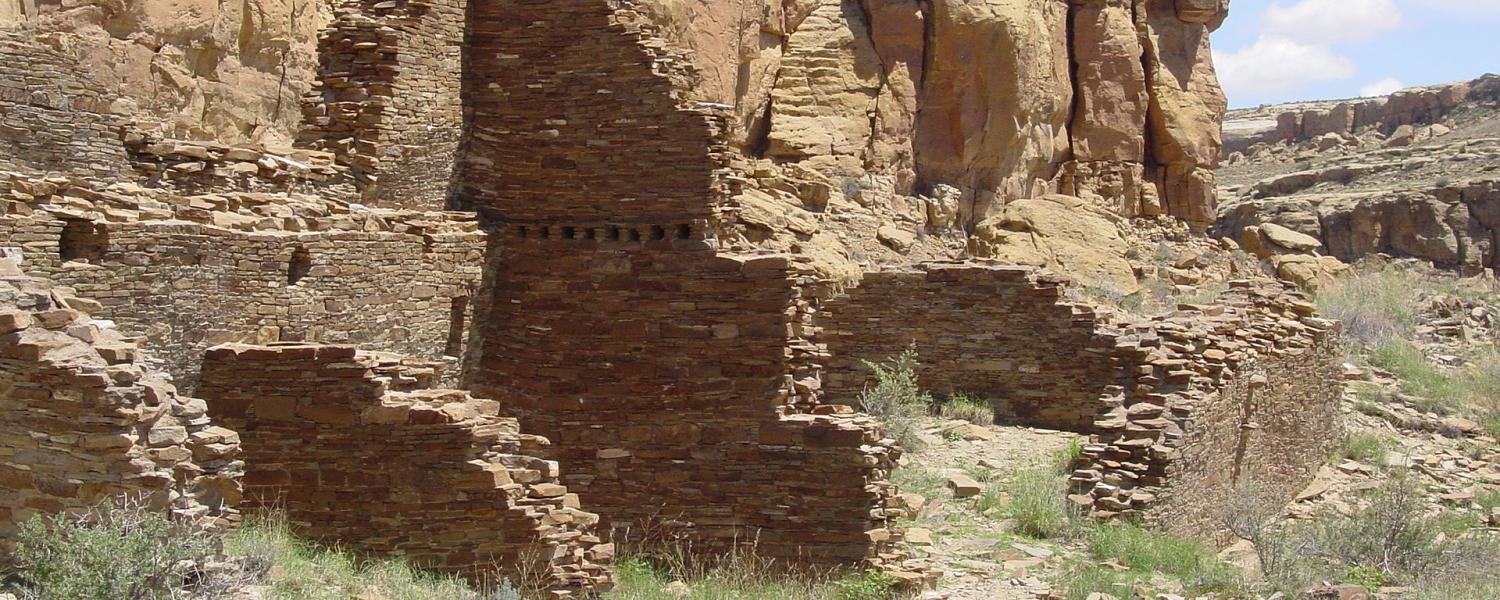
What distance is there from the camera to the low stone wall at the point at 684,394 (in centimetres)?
1059

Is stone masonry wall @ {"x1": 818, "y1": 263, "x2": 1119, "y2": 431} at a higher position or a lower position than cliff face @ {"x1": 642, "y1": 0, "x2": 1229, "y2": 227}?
lower

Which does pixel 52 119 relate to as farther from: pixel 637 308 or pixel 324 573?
pixel 324 573

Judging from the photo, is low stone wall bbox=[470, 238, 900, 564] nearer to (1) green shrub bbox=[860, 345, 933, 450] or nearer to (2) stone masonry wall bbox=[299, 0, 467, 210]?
(2) stone masonry wall bbox=[299, 0, 467, 210]

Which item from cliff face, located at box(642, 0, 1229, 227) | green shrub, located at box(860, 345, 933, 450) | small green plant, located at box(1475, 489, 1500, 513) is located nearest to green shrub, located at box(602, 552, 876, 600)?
green shrub, located at box(860, 345, 933, 450)

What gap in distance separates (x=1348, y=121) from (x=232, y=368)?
232ft

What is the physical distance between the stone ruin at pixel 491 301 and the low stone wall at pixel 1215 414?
60mm

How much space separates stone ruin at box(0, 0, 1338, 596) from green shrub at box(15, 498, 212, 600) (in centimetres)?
179

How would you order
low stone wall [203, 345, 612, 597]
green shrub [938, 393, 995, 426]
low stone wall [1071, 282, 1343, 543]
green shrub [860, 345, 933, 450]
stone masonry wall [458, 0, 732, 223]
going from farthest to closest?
1. green shrub [938, 393, 995, 426]
2. green shrub [860, 345, 933, 450]
3. low stone wall [1071, 282, 1343, 543]
4. stone masonry wall [458, 0, 732, 223]
5. low stone wall [203, 345, 612, 597]

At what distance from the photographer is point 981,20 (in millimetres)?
26391

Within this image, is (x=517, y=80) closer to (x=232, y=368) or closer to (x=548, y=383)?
(x=548, y=383)

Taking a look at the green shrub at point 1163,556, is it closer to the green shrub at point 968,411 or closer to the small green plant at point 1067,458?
the small green plant at point 1067,458

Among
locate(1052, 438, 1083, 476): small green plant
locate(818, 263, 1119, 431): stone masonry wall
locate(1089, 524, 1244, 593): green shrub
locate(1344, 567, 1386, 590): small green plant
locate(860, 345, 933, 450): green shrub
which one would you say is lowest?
locate(1089, 524, 1244, 593): green shrub

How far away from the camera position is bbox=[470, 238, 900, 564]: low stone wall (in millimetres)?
10594

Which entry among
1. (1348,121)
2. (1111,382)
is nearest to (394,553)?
(1111,382)
